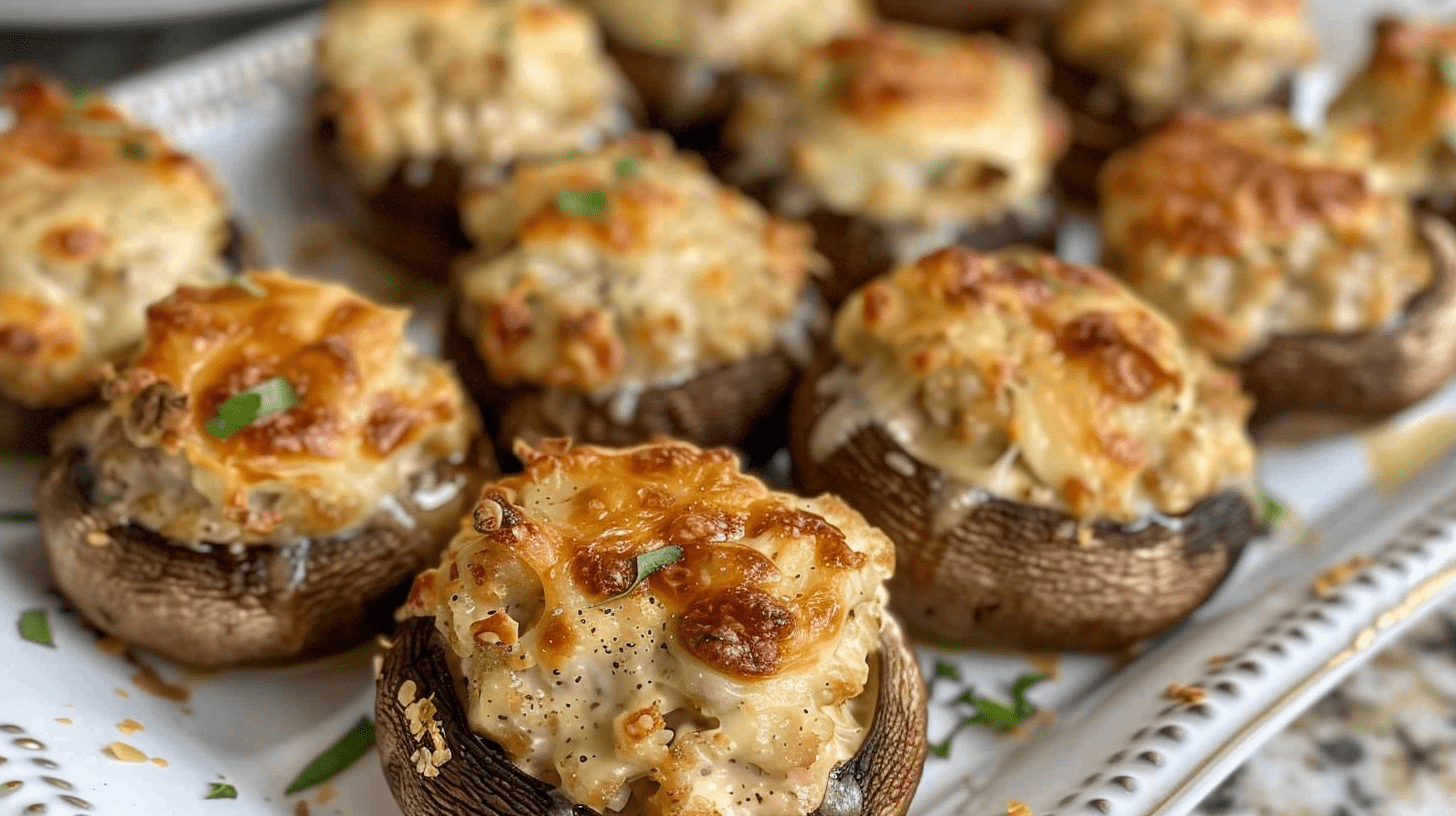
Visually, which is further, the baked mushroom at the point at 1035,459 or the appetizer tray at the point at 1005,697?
the baked mushroom at the point at 1035,459

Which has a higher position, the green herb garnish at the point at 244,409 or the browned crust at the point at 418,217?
the green herb garnish at the point at 244,409

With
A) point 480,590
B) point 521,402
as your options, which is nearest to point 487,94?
point 521,402

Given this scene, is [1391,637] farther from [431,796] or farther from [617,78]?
[617,78]

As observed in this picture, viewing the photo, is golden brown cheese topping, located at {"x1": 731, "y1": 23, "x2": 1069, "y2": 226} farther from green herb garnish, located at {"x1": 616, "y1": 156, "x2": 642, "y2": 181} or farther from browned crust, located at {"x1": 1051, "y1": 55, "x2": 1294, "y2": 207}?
green herb garnish, located at {"x1": 616, "y1": 156, "x2": 642, "y2": 181}

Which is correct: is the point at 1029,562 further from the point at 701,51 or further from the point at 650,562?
the point at 701,51

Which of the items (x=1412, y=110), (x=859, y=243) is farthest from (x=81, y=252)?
(x=1412, y=110)

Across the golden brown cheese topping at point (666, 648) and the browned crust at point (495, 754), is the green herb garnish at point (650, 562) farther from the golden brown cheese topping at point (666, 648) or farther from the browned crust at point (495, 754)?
the browned crust at point (495, 754)

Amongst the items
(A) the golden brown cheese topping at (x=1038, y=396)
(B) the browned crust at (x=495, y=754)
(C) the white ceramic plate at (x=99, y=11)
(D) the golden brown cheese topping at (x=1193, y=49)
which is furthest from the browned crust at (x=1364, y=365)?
(C) the white ceramic plate at (x=99, y=11)
